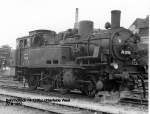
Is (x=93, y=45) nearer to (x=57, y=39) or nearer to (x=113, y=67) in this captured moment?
(x=113, y=67)

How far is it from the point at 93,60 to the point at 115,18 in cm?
202

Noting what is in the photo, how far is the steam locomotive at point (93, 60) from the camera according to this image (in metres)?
11.8

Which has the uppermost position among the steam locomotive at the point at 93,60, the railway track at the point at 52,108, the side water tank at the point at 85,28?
the side water tank at the point at 85,28

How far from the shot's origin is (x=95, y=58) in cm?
1195

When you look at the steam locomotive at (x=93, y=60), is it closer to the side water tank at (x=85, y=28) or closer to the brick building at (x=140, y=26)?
the side water tank at (x=85, y=28)

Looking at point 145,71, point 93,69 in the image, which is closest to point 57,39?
point 93,69

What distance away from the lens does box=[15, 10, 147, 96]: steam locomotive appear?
11.8 metres

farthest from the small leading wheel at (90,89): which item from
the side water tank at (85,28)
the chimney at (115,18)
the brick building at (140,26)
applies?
Result: the brick building at (140,26)

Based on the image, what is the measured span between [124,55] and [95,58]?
50.5 inches

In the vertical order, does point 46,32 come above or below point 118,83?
above

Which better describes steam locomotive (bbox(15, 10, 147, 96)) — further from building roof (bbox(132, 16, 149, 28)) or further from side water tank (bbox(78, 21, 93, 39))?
building roof (bbox(132, 16, 149, 28))

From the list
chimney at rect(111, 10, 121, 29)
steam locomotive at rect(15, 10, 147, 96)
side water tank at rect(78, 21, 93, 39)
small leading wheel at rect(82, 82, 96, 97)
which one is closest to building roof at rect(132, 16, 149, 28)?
steam locomotive at rect(15, 10, 147, 96)

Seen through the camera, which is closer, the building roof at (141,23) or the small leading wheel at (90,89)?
the small leading wheel at (90,89)

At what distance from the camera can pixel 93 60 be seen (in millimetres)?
12250
